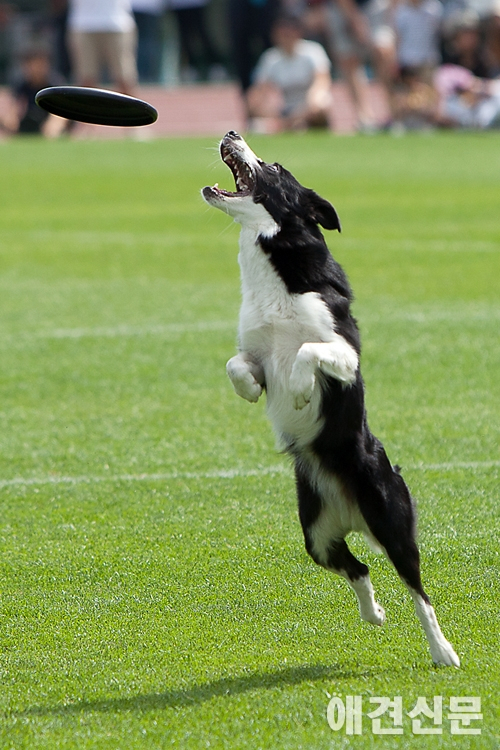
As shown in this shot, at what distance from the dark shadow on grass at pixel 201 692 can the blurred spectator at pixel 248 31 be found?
20.6 m

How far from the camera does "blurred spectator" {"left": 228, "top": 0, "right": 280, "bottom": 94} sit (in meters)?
23.3

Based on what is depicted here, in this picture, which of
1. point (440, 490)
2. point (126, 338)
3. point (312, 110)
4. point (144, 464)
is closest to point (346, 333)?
point (440, 490)

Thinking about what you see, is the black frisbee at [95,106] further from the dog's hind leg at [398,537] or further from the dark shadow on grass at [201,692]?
the dark shadow on grass at [201,692]

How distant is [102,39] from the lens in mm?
21828

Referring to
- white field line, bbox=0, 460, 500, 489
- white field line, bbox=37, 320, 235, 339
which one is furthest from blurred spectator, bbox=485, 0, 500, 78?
white field line, bbox=0, 460, 500, 489

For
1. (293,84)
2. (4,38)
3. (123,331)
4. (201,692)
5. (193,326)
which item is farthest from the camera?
(4,38)

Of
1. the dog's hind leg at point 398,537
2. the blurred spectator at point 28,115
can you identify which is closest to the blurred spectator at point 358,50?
the blurred spectator at point 28,115

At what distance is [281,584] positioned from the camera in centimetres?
Result: 432

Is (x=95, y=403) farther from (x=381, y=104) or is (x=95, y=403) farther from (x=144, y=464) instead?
(x=381, y=104)

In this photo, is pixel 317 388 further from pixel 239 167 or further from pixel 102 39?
pixel 102 39

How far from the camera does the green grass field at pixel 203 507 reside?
3.43 meters

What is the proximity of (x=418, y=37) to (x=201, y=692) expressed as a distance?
20402 mm

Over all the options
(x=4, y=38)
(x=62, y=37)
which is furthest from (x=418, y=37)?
(x=4, y=38)

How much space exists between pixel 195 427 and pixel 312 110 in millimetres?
16793
